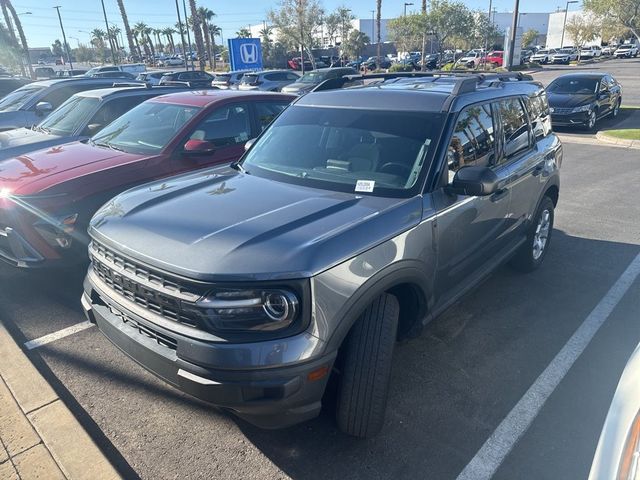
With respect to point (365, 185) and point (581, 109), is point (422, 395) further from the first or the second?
point (581, 109)

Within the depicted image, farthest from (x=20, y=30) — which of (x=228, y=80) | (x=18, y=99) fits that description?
(x=18, y=99)

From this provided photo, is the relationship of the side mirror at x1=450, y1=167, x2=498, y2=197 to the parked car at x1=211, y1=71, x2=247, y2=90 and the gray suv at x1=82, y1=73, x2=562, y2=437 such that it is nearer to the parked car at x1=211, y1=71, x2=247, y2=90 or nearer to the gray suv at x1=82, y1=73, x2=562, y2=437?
the gray suv at x1=82, y1=73, x2=562, y2=437

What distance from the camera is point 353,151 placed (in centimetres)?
325

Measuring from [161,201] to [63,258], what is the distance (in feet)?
5.99

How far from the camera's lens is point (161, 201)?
294 cm

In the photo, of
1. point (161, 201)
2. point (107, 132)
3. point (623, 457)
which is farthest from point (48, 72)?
point (623, 457)

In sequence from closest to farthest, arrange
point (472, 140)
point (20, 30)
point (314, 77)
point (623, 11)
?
1. point (472, 140)
2. point (623, 11)
3. point (314, 77)
4. point (20, 30)

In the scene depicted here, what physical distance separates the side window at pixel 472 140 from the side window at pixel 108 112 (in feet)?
16.5

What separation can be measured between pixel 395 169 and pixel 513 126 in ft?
5.26

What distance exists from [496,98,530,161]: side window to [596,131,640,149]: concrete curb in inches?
347

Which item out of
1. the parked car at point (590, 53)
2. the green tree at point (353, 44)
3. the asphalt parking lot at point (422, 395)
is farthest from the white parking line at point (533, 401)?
the parked car at point (590, 53)

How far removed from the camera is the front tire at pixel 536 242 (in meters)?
4.55

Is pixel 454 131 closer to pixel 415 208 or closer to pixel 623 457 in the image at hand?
pixel 415 208

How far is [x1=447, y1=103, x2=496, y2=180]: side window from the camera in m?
3.16
